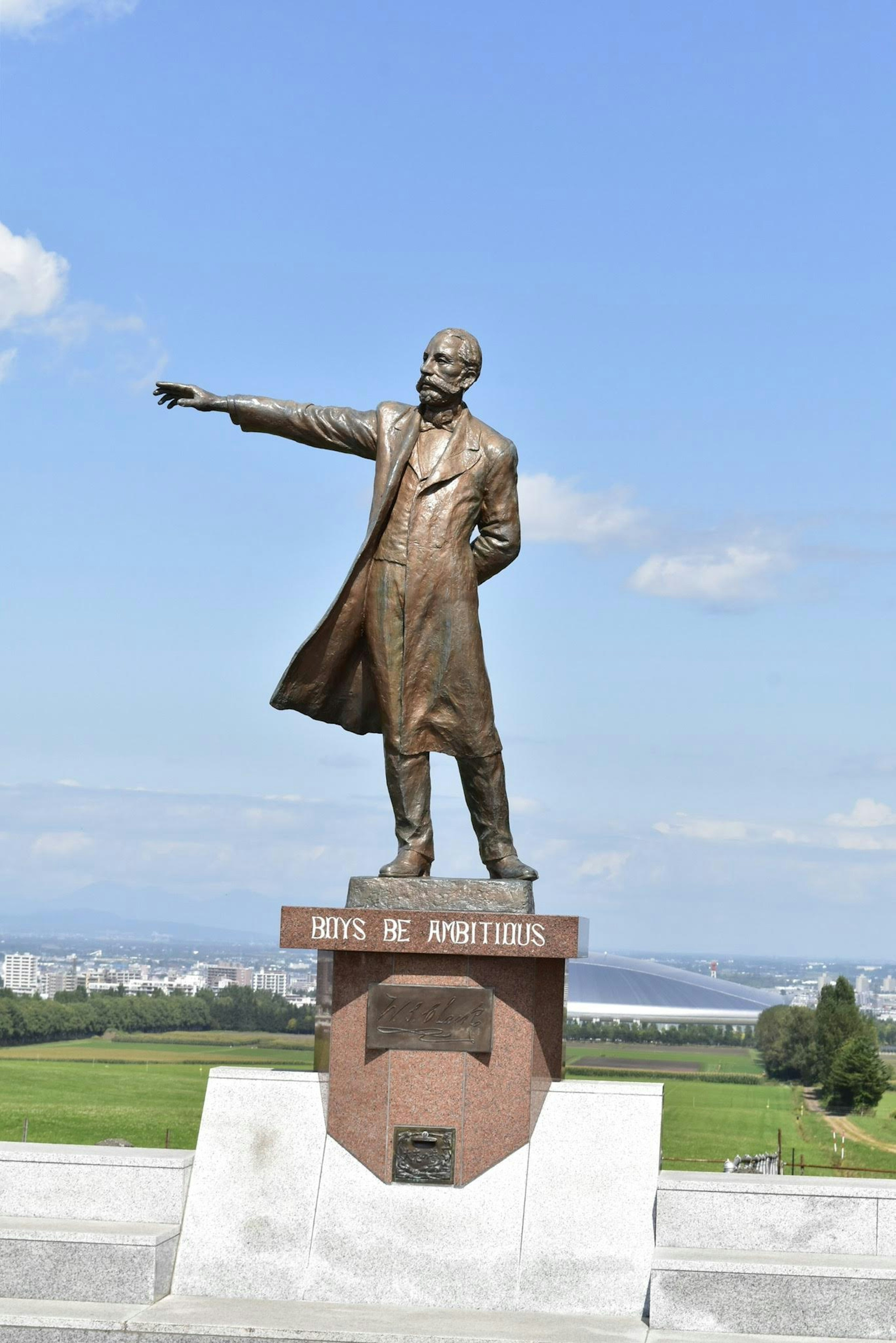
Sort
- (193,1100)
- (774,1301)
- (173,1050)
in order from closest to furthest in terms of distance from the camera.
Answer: (774,1301) < (193,1100) < (173,1050)

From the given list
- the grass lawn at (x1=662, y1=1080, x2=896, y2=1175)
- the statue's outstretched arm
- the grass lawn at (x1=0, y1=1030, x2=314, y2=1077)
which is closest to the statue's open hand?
the statue's outstretched arm

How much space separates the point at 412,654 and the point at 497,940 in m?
1.88

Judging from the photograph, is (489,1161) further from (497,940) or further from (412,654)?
(412,654)

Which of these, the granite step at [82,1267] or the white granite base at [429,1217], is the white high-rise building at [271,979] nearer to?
the white granite base at [429,1217]

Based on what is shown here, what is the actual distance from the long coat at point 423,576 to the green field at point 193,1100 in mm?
29202

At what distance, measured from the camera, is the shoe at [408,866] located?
965 cm

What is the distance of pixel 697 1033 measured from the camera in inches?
4884

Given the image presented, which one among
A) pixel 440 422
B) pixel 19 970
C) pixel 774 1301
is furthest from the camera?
pixel 19 970

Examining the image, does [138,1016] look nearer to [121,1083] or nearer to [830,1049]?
[121,1083]

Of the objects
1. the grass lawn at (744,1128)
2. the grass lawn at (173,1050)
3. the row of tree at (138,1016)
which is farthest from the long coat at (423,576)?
the row of tree at (138,1016)

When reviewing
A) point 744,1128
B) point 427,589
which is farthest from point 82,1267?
point 744,1128

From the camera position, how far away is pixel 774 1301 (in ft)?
26.5

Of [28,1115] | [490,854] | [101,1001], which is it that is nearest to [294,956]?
[101,1001]
